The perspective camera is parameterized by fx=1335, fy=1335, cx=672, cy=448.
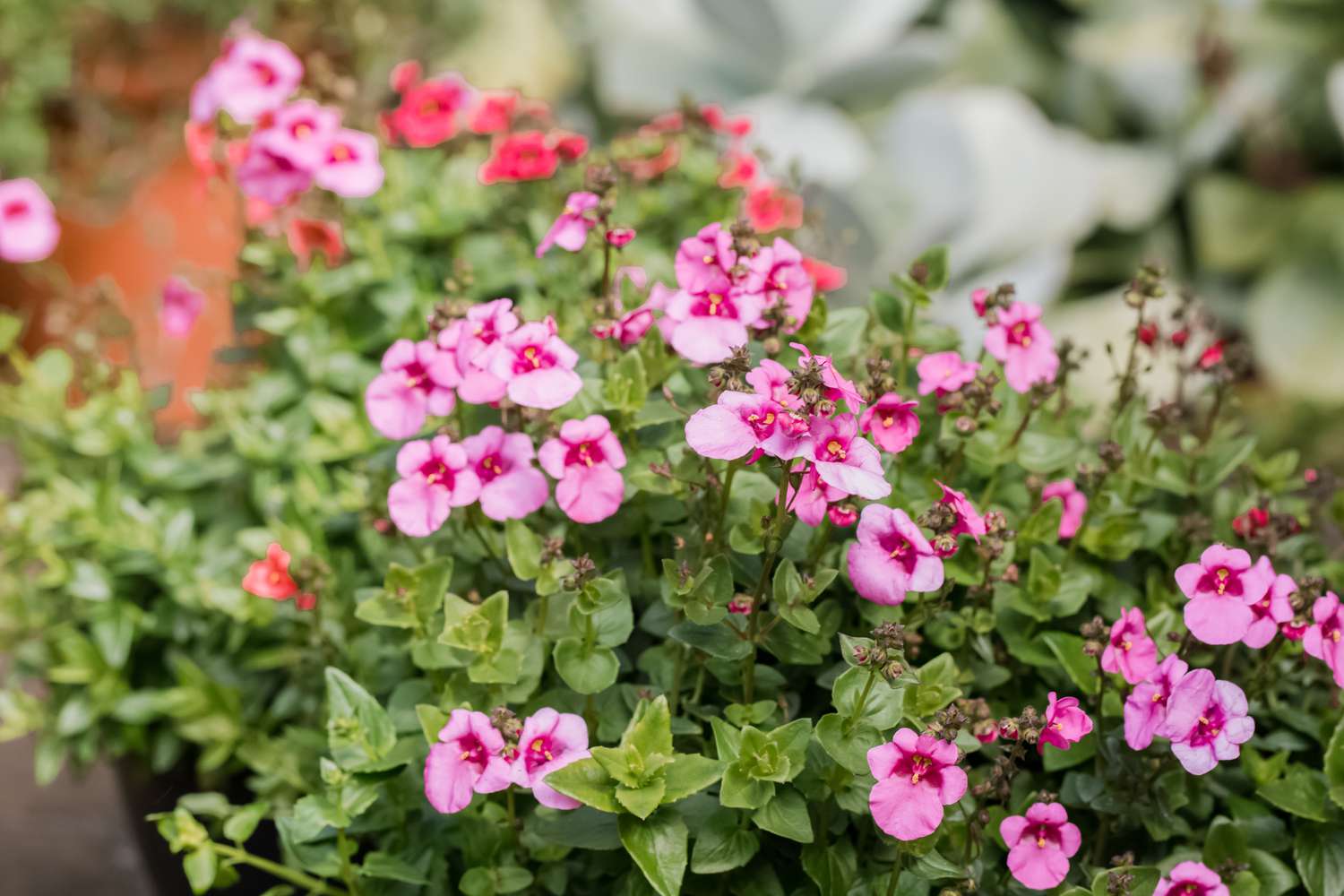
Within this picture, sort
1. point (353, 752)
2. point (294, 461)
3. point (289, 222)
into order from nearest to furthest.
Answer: point (353, 752) < point (294, 461) < point (289, 222)

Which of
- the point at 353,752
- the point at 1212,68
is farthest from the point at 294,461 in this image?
the point at 1212,68

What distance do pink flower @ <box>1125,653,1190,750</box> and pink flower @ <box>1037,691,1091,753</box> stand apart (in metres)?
0.03

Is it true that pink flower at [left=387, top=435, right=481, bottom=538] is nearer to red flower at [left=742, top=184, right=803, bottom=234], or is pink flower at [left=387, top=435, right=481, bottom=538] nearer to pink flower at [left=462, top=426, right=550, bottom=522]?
pink flower at [left=462, top=426, right=550, bottom=522]

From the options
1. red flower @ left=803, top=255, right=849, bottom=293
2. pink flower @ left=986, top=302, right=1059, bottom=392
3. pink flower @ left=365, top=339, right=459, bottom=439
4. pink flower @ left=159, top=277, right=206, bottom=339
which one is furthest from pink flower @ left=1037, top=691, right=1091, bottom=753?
pink flower @ left=159, top=277, right=206, bottom=339

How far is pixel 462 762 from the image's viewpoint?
67cm

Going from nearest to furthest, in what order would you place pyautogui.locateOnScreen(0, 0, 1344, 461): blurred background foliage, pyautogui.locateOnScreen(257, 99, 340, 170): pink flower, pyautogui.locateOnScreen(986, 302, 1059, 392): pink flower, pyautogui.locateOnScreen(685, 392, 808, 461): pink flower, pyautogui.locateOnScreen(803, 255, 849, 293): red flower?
pyautogui.locateOnScreen(685, 392, 808, 461): pink flower, pyautogui.locateOnScreen(986, 302, 1059, 392): pink flower, pyautogui.locateOnScreen(257, 99, 340, 170): pink flower, pyautogui.locateOnScreen(803, 255, 849, 293): red flower, pyautogui.locateOnScreen(0, 0, 1344, 461): blurred background foliage

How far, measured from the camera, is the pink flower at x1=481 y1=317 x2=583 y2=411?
0.69m

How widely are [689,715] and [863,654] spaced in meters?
0.17

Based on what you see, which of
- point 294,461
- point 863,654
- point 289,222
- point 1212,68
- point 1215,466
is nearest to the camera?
point 863,654

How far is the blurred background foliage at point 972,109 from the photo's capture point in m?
1.83

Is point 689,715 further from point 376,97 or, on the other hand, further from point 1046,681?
point 376,97

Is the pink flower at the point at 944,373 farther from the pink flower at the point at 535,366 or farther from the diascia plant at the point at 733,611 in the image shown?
the pink flower at the point at 535,366

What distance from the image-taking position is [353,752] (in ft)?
2.46

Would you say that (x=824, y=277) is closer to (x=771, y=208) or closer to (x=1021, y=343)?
(x=771, y=208)
